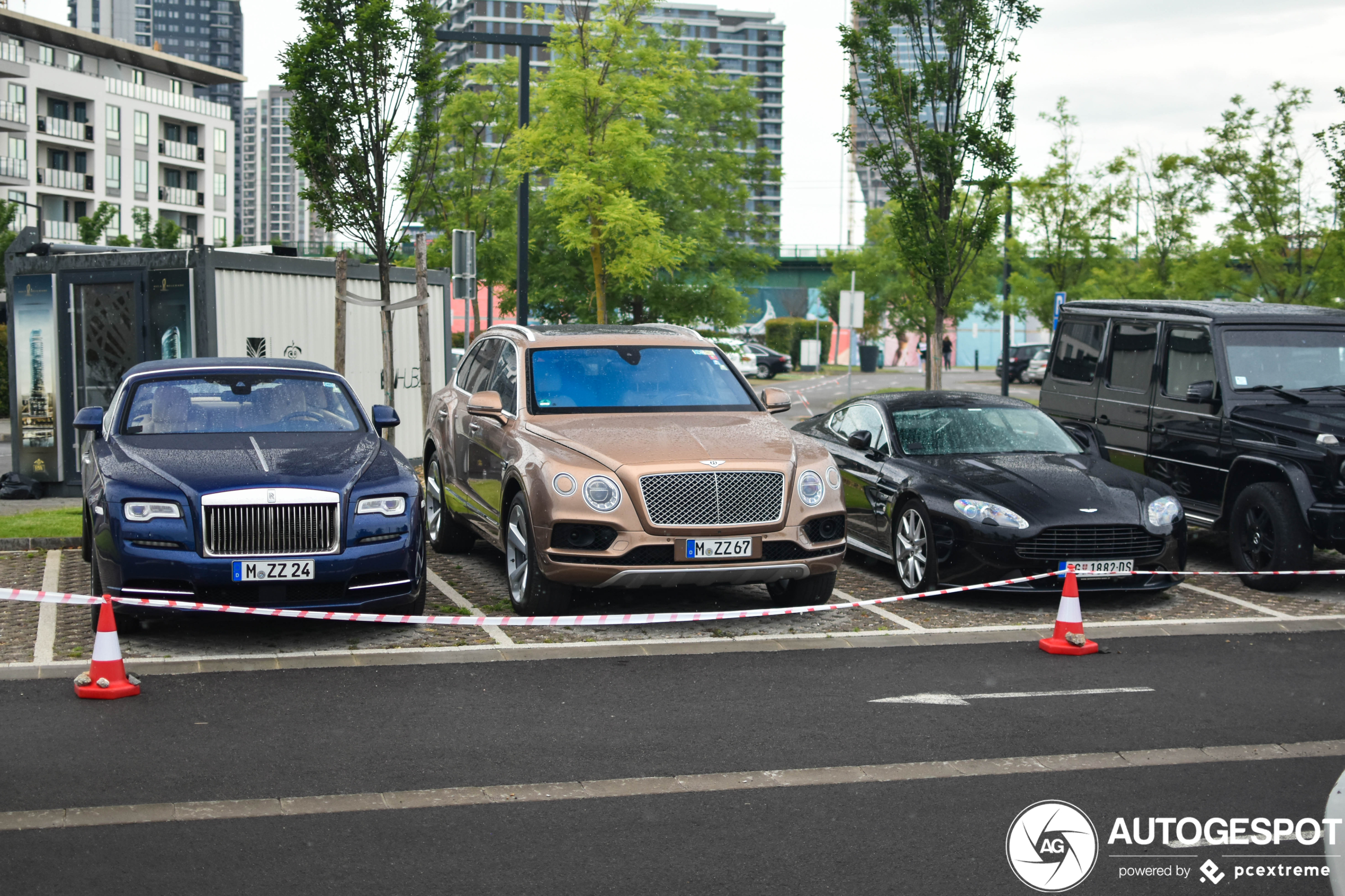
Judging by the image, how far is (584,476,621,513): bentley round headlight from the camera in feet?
28.5

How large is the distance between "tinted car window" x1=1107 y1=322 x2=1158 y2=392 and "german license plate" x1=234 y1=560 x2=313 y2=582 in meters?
7.55

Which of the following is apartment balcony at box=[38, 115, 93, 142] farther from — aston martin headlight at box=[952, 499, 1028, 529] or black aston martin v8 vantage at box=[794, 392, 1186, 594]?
aston martin headlight at box=[952, 499, 1028, 529]

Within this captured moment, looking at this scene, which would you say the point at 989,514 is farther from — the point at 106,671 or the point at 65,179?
the point at 65,179

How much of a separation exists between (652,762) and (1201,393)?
693 centimetres

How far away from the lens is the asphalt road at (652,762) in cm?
478

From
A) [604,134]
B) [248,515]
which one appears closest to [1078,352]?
[248,515]

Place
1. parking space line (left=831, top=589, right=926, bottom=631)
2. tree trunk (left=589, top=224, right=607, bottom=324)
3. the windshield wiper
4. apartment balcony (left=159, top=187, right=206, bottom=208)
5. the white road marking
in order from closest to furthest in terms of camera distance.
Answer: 1. the white road marking
2. parking space line (left=831, top=589, right=926, bottom=631)
3. the windshield wiper
4. tree trunk (left=589, top=224, right=607, bottom=324)
5. apartment balcony (left=159, top=187, right=206, bottom=208)

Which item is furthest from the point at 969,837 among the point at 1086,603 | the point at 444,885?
the point at 1086,603

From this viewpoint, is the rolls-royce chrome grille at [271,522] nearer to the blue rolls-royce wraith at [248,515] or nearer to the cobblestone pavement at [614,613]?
the blue rolls-royce wraith at [248,515]

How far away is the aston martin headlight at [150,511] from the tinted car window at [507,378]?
98.2 inches

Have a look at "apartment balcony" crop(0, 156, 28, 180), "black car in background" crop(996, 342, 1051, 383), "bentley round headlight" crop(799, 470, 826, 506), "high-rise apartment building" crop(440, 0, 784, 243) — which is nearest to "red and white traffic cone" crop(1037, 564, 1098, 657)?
"bentley round headlight" crop(799, 470, 826, 506)

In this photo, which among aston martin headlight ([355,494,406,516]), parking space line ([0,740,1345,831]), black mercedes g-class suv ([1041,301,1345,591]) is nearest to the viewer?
parking space line ([0,740,1345,831])

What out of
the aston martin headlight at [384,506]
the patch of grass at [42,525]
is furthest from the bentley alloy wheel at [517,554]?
the patch of grass at [42,525]

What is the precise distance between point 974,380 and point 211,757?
49541 mm
